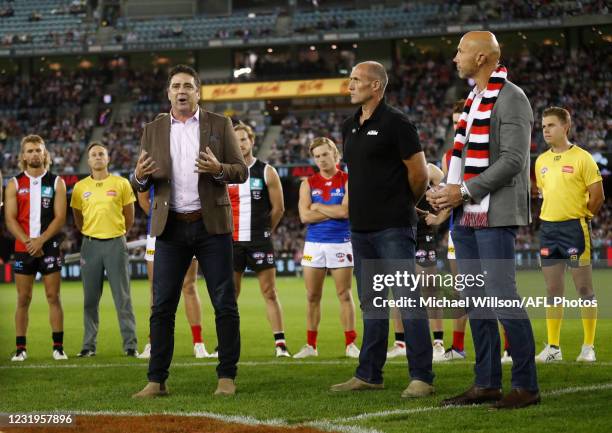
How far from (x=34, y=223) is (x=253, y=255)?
7.54 feet

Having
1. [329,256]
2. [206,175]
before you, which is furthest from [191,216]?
[329,256]

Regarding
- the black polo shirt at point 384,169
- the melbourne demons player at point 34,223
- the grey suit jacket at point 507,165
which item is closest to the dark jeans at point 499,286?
the grey suit jacket at point 507,165

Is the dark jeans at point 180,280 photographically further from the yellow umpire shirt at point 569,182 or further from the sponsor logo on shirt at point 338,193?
the yellow umpire shirt at point 569,182

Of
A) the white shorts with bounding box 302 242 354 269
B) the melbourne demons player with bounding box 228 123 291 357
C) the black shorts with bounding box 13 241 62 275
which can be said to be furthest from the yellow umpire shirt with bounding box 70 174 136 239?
the white shorts with bounding box 302 242 354 269

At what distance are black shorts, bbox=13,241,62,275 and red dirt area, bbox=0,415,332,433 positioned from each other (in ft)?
15.0

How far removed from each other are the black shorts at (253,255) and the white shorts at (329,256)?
0.43 metres

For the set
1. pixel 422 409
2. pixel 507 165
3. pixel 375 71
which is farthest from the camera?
pixel 375 71

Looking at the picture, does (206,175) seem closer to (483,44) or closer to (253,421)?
(253,421)

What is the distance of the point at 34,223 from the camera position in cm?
1018

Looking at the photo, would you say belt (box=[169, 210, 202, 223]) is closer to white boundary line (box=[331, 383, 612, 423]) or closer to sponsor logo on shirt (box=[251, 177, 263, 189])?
white boundary line (box=[331, 383, 612, 423])

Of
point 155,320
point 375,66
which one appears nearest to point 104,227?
point 155,320

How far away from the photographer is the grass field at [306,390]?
224 inches

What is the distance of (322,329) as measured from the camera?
14.0 m

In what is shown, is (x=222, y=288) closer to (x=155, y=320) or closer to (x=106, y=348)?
(x=155, y=320)
